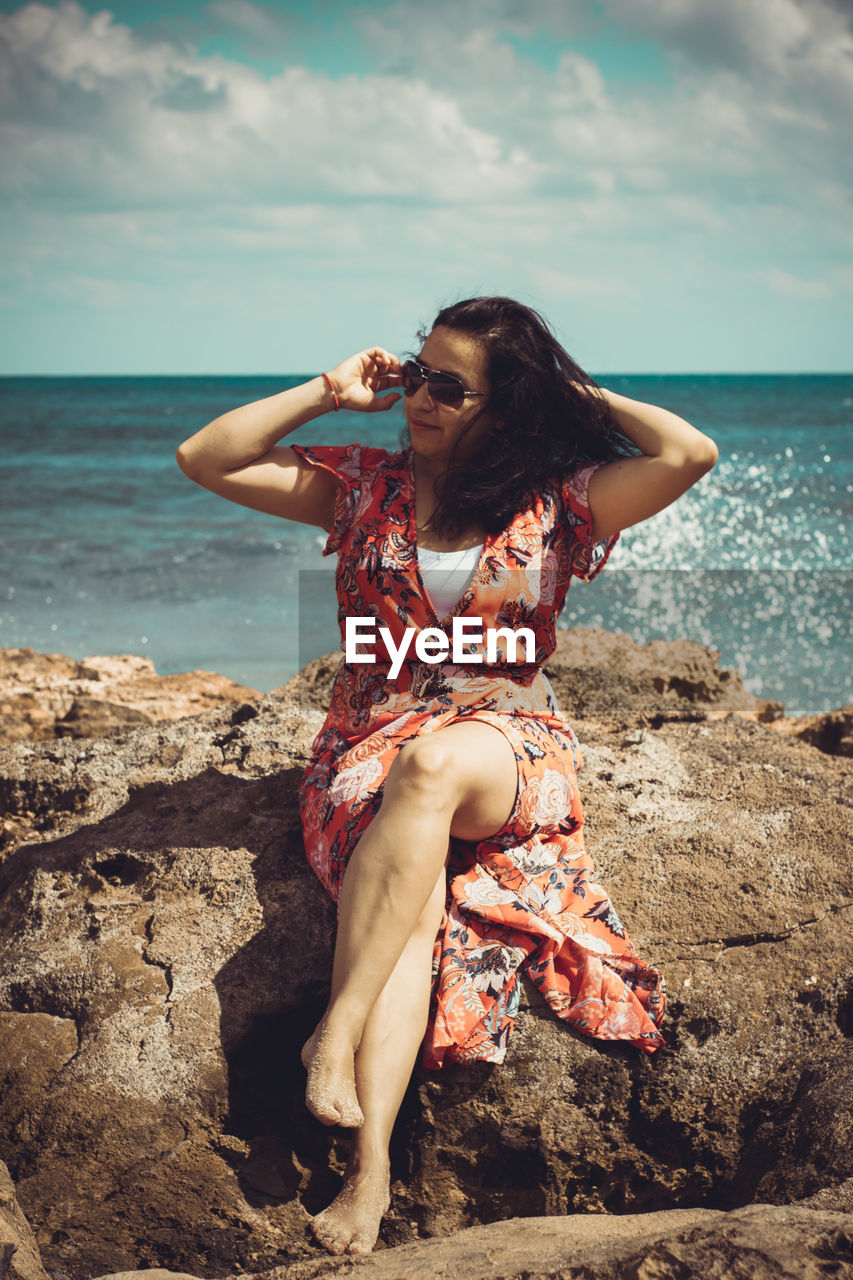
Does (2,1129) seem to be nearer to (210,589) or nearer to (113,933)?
(113,933)

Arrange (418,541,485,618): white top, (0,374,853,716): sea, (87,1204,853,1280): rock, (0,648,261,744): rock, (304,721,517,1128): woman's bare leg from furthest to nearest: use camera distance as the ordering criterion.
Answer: (0,374,853,716): sea, (0,648,261,744): rock, (418,541,485,618): white top, (304,721,517,1128): woman's bare leg, (87,1204,853,1280): rock

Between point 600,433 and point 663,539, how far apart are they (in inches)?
433

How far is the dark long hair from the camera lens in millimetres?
2721

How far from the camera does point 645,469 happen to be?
107 inches

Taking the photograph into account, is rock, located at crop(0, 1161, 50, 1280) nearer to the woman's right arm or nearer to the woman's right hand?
the woman's right arm

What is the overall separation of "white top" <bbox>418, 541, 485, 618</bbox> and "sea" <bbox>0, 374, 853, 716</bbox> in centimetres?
128

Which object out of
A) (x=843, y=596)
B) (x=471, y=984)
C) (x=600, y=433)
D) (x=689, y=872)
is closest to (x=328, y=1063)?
(x=471, y=984)

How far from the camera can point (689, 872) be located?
2.78 meters

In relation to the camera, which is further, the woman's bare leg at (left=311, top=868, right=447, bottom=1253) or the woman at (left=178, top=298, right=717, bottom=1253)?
the woman at (left=178, top=298, right=717, bottom=1253)

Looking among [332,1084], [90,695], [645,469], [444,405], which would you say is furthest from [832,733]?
[90,695]

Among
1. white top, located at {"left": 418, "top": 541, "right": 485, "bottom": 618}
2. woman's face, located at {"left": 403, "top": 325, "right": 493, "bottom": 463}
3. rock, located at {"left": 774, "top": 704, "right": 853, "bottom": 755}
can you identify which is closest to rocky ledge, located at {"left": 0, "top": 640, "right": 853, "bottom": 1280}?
white top, located at {"left": 418, "top": 541, "right": 485, "bottom": 618}

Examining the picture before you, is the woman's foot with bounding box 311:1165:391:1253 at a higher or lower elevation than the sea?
lower

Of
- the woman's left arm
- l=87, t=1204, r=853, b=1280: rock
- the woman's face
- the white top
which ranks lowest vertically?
l=87, t=1204, r=853, b=1280: rock

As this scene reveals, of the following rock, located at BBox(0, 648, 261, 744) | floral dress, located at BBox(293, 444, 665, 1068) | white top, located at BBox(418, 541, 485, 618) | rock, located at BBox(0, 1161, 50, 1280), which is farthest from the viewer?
rock, located at BBox(0, 648, 261, 744)
